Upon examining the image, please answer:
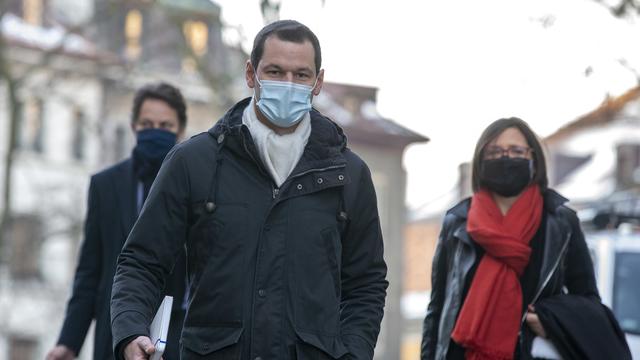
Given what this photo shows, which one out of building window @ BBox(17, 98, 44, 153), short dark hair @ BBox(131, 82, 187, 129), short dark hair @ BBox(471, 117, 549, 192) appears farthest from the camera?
building window @ BBox(17, 98, 44, 153)

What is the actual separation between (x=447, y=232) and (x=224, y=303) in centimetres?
279

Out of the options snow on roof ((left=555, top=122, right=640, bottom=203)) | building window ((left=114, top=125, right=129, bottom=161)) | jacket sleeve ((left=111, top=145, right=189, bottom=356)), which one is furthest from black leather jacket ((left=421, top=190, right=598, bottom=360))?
snow on roof ((left=555, top=122, right=640, bottom=203))

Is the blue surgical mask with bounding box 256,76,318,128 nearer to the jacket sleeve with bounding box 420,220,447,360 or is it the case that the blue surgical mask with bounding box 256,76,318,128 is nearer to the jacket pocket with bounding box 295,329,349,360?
the jacket pocket with bounding box 295,329,349,360

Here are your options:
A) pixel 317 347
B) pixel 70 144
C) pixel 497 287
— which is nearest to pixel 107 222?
pixel 497 287

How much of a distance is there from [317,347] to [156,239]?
23.4 inches

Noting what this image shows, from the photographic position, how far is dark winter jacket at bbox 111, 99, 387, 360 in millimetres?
4598

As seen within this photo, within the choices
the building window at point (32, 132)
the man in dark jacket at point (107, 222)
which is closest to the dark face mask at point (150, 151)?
the man in dark jacket at point (107, 222)

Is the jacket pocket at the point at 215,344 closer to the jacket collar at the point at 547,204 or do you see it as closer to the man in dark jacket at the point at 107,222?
the man in dark jacket at the point at 107,222

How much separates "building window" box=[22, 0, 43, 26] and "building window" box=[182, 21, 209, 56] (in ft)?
58.6

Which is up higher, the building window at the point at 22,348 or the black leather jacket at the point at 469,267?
the black leather jacket at the point at 469,267

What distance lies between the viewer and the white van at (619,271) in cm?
1150

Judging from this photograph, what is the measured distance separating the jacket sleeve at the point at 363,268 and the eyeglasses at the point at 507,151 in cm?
225

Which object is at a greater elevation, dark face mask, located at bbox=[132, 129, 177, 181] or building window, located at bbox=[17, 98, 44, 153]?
building window, located at bbox=[17, 98, 44, 153]

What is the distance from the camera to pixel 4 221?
29188 millimetres
